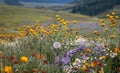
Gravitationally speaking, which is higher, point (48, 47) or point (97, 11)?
point (48, 47)

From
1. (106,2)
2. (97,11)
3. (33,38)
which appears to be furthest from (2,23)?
(106,2)

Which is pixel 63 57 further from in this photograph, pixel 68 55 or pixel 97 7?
pixel 97 7

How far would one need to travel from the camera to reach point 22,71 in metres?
4.95

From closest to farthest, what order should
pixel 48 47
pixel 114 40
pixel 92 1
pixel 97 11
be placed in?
1. pixel 114 40
2. pixel 48 47
3. pixel 97 11
4. pixel 92 1

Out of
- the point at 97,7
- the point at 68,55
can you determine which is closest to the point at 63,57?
the point at 68,55

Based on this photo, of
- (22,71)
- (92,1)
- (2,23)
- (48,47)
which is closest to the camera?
(22,71)

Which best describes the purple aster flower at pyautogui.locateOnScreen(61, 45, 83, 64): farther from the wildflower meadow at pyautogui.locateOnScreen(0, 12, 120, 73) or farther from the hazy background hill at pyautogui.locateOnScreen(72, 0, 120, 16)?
the hazy background hill at pyautogui.locateOnScreen(72, 0, 120, 16)

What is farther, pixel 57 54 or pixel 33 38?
pixel 33 38

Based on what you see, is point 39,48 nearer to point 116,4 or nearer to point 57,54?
point 57,54

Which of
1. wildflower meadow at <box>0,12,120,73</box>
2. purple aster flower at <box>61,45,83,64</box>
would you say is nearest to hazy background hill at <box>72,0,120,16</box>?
wildflower meadow at <box>0,12,120,73</box>

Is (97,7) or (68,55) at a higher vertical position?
(68,55)

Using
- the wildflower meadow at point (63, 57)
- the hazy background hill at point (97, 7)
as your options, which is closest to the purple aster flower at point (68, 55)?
the wildflower meadow at point (63, 57)

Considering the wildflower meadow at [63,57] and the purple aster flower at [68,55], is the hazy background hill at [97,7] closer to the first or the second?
the wildflower meadow at [63,57]

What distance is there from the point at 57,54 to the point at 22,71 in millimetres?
1408
